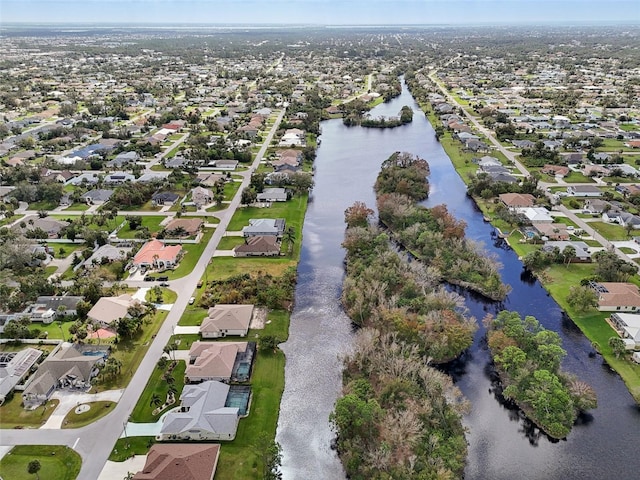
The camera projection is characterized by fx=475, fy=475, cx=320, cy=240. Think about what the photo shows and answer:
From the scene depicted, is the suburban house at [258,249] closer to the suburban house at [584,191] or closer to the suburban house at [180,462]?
the suburban house at [180,462]

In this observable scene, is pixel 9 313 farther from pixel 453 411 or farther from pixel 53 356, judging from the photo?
pixel 453 411

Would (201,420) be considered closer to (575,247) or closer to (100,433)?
(100,433)

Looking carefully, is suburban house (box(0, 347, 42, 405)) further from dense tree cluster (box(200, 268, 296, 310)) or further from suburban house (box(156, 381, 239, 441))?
dense tree cluster (box(200, 268, 296, 310))

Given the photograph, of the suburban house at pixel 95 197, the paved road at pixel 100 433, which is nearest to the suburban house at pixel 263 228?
the paved road at pixel 100 433

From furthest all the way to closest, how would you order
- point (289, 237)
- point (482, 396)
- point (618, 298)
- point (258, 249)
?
point (289, 237), point (258, 249), point (618, 298), point (482, 396)

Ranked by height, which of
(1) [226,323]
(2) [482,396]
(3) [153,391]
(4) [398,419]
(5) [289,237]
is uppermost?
(4) [398,419]

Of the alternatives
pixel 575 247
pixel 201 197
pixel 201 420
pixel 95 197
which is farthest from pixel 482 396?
pixel 95 197

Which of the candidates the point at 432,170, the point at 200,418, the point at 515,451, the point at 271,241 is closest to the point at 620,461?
the point at 515,451
